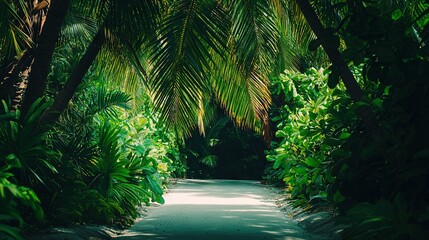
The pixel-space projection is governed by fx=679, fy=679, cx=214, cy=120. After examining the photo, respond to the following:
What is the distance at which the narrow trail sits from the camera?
25.3 ft

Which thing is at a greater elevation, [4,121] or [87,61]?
[87,61]

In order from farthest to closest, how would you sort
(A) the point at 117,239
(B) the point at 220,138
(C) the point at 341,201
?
(B) the point at 220,138 < (A) the point at 117,239 < (C) the point at 341,201

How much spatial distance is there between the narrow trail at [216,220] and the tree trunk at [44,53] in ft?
6.23

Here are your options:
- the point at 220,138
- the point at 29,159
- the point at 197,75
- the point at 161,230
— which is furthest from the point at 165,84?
the point at 220,138

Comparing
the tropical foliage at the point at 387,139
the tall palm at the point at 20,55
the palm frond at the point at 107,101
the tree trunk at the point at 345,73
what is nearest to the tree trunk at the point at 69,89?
the tall palm at the point at 20,55

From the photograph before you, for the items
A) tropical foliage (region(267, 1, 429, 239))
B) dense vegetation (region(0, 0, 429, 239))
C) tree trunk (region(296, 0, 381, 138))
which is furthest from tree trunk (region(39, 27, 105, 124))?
tropical foliage (region(267, 1, 429, 239))

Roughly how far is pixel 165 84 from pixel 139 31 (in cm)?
91

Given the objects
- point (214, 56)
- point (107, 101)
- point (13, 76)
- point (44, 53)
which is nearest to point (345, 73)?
point (44, 53)

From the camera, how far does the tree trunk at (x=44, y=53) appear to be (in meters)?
7.66

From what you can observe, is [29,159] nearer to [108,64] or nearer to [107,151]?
[107,151]

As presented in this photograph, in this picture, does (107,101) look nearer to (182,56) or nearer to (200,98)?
(200,98)

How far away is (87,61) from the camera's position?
315 inches

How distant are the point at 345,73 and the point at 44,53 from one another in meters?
3.53

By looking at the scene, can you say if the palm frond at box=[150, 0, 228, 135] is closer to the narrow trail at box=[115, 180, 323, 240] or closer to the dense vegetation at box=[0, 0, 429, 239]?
the dense vegetation at box=[0, 0, 429, 239]
